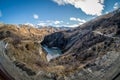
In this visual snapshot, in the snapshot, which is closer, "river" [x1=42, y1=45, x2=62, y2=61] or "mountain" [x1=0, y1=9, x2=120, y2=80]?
"mountain" [x1=0, y1=9, x2=120, y2=80]

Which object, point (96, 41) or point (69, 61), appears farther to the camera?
point (96, 41)

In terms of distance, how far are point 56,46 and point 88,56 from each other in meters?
63.2

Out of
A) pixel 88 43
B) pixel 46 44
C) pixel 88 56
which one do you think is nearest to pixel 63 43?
pixel 46 44

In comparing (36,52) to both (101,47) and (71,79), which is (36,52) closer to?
(101,47)

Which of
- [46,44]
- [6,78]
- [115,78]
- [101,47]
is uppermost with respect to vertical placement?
[115,78]

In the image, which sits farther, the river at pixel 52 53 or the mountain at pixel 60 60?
the river at pixel 52 53

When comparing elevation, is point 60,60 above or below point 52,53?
above

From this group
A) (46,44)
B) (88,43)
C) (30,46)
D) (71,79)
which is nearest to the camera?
(71,79)

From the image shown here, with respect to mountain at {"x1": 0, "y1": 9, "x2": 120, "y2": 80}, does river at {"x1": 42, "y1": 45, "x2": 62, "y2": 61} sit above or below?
below

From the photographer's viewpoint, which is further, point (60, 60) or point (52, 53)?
point (52, 53)

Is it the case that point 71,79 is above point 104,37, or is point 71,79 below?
below

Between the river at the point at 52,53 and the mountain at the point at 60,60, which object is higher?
the mountain at the point at 60,60

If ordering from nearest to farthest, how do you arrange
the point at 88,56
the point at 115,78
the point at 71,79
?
the point at 115,78, the point at 71,79, the point at 88,56

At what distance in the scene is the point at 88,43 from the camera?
85750 mm
